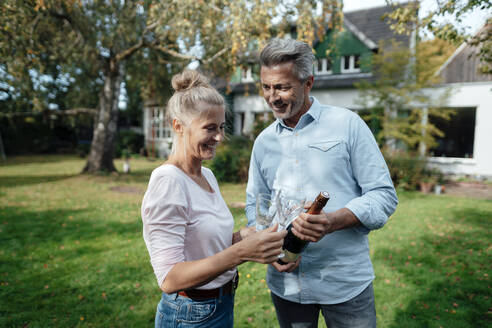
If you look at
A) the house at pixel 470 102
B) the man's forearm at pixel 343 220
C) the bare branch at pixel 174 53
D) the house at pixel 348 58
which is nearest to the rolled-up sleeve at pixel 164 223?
the man's forearm at pixel 343 220

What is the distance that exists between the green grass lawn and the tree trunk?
5680 mm

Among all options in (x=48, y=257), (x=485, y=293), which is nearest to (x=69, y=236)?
(x=48, y=257)

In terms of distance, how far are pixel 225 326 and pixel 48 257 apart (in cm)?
487

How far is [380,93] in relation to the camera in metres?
14.4

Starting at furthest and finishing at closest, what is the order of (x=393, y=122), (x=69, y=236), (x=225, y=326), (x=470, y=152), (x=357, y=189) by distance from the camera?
(x=470, y=152) → (x=393, y=122) → (x=69, y=236) → (x=357, y=189) → (x=225, y=326)

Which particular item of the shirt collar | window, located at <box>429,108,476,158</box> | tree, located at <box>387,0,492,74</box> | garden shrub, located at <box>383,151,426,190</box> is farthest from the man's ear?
window, located at <box>429,108,476,158</box>

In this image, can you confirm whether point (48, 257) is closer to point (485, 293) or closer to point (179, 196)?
point (179, 196)

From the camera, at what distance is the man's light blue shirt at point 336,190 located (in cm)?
192

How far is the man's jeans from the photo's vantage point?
197cm

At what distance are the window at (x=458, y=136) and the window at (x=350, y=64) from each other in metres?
4.99

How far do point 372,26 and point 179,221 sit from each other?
2110 cm

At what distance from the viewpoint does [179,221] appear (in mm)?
1547

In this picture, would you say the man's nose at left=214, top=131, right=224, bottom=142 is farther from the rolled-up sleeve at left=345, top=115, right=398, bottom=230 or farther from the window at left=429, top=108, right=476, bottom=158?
the window at left=429, top=108, right=476, bottom=158

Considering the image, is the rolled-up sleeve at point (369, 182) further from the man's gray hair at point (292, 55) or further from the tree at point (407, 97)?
the tree at point (407, 97)
